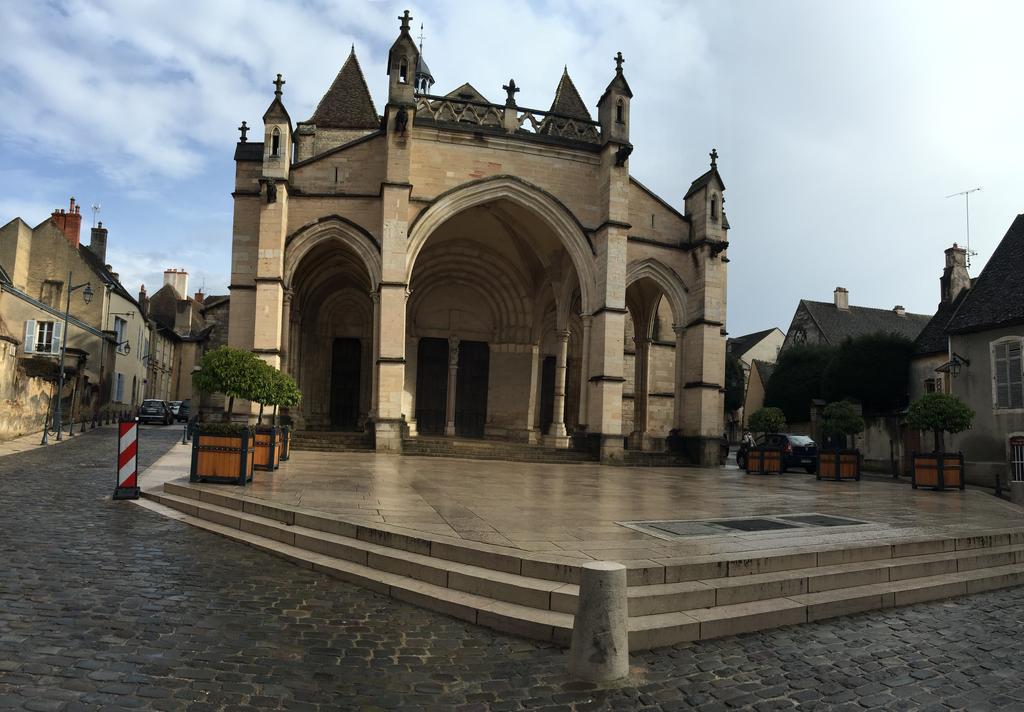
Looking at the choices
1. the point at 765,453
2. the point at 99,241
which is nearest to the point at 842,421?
the point at 765,453

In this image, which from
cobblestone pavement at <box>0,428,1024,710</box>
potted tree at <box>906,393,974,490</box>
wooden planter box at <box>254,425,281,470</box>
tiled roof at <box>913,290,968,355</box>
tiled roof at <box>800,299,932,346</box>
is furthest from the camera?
tiled roof at <box>800,299,932,346</box>

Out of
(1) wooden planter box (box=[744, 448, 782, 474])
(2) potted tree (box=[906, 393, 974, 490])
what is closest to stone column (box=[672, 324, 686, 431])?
(1) wooden planter box (box=[744, 448, 782, 474])

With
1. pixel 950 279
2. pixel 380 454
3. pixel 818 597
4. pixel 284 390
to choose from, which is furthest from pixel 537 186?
pixel 950 279

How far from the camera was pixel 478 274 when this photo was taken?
25438 millimetres

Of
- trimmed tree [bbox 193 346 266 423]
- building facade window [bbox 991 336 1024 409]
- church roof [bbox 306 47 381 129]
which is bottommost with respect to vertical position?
trimmed tree [bbox 193 346 266 423]

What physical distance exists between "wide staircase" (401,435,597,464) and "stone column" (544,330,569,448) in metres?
4.65

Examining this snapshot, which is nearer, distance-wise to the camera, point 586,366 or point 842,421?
point 586,366

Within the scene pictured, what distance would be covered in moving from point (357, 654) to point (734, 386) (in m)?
47.2

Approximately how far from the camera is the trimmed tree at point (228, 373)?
11484mm

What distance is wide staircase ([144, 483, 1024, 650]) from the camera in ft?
A: 15.9

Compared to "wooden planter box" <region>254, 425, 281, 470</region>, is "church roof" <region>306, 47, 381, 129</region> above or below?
above

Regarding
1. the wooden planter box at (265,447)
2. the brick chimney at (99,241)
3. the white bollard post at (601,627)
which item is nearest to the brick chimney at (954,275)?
the wooden planter box at (265,447)

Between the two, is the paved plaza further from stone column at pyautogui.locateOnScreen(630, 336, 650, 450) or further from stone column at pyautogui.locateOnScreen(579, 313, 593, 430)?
stone column at pyautogui.locateOnScreen(630, 336, 650, 450)

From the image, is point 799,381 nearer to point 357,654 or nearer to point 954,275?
point 954,275
